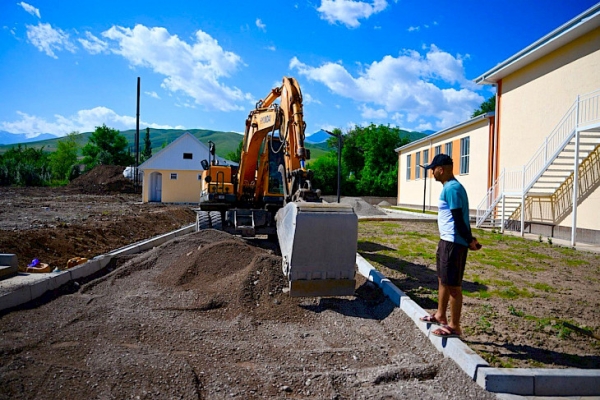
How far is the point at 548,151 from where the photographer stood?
14805 mm

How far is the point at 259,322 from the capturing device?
5.25 m

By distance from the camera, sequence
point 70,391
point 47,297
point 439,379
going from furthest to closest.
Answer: point 47,297 < point 439,379 < point 70,391

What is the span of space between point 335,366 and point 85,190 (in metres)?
44.3

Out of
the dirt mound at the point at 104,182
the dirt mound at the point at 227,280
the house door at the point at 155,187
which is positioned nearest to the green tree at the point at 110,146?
the dirt mound at the point at 104,182

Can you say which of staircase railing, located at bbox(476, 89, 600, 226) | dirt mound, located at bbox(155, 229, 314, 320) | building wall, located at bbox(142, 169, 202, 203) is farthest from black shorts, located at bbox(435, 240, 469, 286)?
building wall, located at bbox(142, 169, 202, 203)

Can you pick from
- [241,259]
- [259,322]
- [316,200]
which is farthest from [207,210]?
[259,322]

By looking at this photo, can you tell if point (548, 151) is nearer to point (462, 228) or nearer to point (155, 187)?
point (462, 228)

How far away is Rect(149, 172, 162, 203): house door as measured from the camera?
1387 inches

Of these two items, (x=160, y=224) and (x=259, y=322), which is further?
(x=160, y=224)

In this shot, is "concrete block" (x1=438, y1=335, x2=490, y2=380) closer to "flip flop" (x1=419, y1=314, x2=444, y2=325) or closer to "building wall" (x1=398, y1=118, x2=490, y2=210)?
"flip flop" (x1=419, y1=314, x2=444, y2=325)

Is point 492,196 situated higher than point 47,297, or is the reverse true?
point 492,196

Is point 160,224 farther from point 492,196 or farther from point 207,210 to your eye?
point 492,196

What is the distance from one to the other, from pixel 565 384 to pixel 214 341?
3.33 m

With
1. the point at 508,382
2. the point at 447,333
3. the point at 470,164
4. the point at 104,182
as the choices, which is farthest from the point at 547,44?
the point at 104,182
